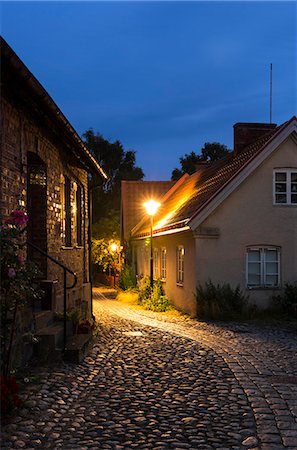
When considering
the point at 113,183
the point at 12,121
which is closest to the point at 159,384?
the point at 12,121

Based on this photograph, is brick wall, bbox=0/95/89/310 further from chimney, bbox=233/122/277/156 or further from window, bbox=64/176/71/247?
chimney, bbox=233/122/277/156

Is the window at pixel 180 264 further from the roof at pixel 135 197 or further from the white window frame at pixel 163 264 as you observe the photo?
the roof at pixel 135 197

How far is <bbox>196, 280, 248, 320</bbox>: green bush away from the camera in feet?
46.6

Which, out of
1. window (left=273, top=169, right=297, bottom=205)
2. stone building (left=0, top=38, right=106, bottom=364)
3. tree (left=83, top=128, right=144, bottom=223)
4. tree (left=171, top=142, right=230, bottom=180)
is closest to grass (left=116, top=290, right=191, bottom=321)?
stone building (left=0, top=38, right=106, bottom=364)

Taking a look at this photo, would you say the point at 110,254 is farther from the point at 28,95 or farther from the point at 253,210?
the point at 28,95

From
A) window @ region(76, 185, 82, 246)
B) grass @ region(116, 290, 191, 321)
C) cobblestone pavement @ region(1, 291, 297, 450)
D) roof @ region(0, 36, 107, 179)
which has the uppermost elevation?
roof @ region(0, 36, 107, 179)

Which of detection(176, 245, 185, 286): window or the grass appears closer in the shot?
the grass

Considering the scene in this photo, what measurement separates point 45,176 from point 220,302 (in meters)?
6.90

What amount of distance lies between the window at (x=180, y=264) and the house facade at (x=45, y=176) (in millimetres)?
3364

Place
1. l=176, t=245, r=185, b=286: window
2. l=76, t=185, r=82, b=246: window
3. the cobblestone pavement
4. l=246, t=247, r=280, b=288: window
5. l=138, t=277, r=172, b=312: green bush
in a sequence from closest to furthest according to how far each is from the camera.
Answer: the cobblestone pavement
l=76, t=185, r=82, b=246: window
l=246, t=247, r=280, b=288: window
l=176, t=245, r=185, b=286: window
l=138, t=277, r=172, b=312: green bush

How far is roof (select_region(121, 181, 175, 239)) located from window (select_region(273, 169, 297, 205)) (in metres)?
14.9

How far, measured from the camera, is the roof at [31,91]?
5.82m

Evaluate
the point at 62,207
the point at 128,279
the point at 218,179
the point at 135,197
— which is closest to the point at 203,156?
the point at 135,197

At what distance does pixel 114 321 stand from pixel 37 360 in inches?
238
